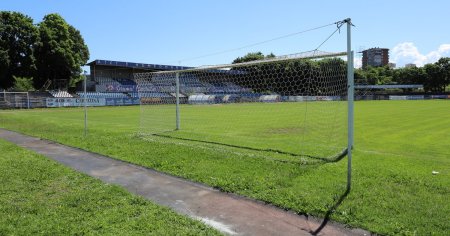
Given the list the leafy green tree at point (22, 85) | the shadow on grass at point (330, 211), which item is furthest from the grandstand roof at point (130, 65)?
the shadow on grass at point (330, 211)

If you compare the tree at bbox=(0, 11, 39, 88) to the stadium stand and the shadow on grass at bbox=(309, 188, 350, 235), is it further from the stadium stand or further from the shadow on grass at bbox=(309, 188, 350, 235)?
the shadow on grass at bbox=(309, 188, 350, 235)

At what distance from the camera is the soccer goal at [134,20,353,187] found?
11344 mm

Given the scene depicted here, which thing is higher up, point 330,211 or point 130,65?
point 130,65

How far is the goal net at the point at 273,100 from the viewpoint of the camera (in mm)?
12312

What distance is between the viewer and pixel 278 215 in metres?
5.62

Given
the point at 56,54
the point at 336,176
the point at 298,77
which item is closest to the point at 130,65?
the point at 56,54

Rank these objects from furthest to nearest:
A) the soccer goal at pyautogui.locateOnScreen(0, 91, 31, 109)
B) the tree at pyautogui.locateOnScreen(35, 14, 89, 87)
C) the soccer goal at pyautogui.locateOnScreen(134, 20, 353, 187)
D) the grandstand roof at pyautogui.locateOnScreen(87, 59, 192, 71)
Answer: the grandstand roof at pyautogui.locateOnScreen(87, 59, 192, 71) → the tree at pyautogui.locateOnScreen(35, 14, 89, 87) → the soccer goal at pyautogui.locateOnScreen(0, 91, 31, 109) → the soccer goal at pyautogui.locateOnScreen(134, 20, 353, 187)

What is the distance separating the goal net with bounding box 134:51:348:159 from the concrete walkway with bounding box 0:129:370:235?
13.7 feet

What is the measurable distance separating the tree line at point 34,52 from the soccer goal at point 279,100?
3343cm

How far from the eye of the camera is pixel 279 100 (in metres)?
25.5

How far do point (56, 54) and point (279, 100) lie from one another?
42.6m

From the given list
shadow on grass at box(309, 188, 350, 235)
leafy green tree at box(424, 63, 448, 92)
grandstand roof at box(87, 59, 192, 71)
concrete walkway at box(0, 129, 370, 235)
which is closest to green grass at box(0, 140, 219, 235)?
concrete walkway at box(0, 129, 370, 235)

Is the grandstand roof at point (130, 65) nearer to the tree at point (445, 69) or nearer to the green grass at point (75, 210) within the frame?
the green grass at point (75, 210)

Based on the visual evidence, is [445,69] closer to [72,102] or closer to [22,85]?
[72,102]
